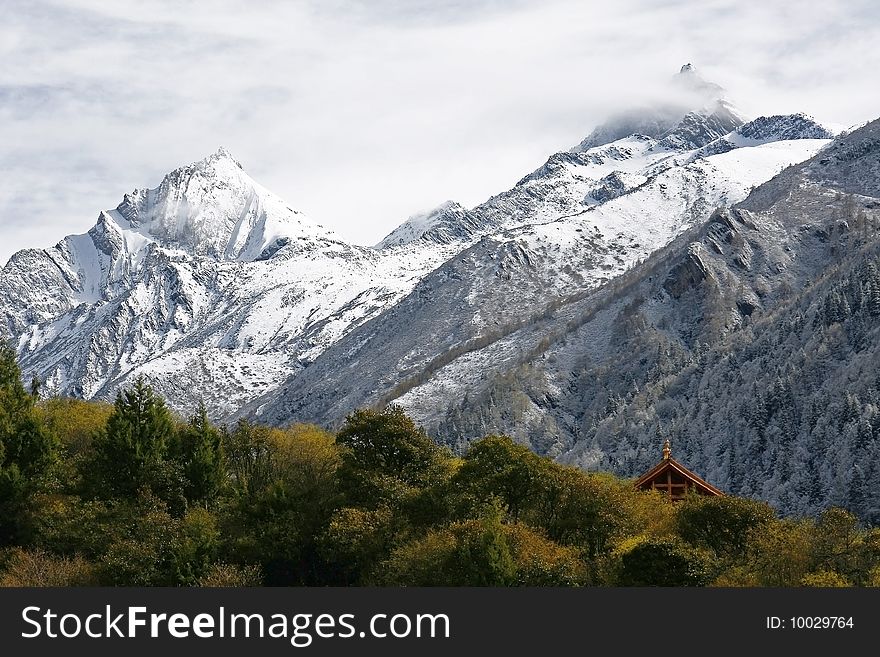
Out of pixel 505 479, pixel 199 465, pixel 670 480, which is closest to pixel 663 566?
pixel 505 479

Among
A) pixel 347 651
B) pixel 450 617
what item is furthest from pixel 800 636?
pixel 347 651

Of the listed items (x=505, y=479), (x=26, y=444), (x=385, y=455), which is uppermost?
(x=26, y=444)

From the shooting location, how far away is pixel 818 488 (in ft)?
616

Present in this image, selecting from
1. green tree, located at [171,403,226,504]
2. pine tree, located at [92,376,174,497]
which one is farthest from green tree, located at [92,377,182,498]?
green tree, located at [171,403,226,504]

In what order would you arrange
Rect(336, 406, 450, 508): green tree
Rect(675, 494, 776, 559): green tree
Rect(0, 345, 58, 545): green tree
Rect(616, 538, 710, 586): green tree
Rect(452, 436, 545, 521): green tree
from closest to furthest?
Rect(616, 538, 710, 586): green tree
Rect(675, 494, 776, 559): green tree
Rect(452, 436, 545, 521): green tree
Rect(0, 345, 58, 545): green tree
Rect(336, 406, 450, 508): green tree

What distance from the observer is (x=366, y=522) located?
286 ft

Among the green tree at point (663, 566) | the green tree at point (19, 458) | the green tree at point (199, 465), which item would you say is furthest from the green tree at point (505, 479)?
the green tree at point (19, 458)

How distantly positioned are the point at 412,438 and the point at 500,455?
9.95 metres

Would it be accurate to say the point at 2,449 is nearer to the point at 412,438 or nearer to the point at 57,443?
the point at 57,443

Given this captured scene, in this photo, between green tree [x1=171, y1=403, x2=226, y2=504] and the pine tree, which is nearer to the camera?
the pine tree

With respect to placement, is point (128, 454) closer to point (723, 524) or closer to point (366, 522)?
point (366, 522)

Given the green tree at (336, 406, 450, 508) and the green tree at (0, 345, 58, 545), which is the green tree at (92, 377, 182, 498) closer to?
the green tree at (0, 345, 58, 545)

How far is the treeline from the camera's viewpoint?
7506cm

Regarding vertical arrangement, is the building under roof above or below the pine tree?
below
